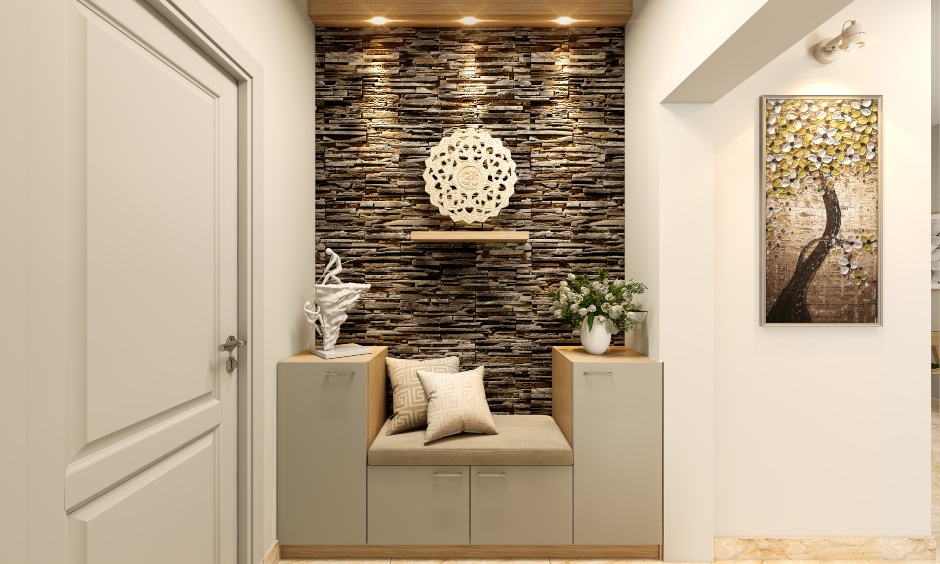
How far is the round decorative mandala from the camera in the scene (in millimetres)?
2793

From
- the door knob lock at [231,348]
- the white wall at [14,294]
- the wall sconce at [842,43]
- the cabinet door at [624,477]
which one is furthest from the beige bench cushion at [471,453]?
the wall sconce at [842,43]

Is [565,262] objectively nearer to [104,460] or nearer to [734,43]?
[734,43]

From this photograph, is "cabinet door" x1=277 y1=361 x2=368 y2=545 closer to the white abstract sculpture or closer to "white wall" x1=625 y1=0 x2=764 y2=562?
the white abstract sculpture

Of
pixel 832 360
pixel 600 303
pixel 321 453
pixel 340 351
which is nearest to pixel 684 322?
pixel 600 303

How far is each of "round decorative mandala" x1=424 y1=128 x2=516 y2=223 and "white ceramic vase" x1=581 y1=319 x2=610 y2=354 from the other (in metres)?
0.81

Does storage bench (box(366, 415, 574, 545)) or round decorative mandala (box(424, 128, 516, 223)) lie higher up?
round decorative mandala (box(424, 128, 516, 223))

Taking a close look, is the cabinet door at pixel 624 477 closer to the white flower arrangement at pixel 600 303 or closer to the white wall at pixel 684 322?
the white wall at pixel 684 322

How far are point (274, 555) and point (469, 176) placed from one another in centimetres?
209

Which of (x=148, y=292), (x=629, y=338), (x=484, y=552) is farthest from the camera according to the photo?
(x=629, y=338)

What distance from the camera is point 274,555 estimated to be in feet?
7.59

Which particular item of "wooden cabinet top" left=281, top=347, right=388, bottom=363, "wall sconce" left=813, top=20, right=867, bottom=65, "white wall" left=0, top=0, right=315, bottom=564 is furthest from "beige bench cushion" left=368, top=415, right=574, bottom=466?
"wall sconce" left=813, top=20, right=867, bottom=65

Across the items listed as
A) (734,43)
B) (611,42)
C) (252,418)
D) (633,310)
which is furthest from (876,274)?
(252,418)

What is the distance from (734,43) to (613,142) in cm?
114

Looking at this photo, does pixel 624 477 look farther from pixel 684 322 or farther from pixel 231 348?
pixel 231 348
